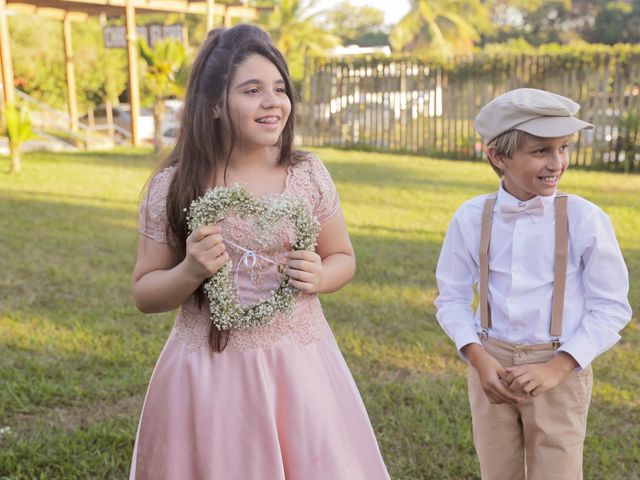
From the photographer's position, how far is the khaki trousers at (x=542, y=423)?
2.18m

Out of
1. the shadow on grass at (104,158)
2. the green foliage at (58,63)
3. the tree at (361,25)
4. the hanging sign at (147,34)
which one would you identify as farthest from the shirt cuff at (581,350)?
the tree at (361,25)

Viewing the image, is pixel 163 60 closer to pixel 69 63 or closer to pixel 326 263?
pixel 69 63

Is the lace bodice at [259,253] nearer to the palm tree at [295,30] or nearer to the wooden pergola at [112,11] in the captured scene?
the wooden pergola at [112,11]

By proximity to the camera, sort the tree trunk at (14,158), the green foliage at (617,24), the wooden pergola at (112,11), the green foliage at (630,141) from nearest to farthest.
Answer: the tree trunk at (14,158), the green foliage at (630,141), the wooden pergola at (112,11), the green foliage at (617,24)

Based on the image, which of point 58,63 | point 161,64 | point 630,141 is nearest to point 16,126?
point 161,64

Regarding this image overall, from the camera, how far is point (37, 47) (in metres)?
26.9

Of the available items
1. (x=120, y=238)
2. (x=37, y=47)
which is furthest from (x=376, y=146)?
(x=37, y=47)

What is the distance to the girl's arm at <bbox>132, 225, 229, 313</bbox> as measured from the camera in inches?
76.3

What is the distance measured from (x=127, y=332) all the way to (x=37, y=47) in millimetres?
24990

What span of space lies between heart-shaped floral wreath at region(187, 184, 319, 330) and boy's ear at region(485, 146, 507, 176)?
580mm

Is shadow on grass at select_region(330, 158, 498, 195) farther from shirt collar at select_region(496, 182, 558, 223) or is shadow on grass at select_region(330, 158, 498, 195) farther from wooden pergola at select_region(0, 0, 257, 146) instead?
shirt collar at select_region(496, 182, 558, 223)

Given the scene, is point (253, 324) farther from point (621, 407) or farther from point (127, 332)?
point (127, 332)

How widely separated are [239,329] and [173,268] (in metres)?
0.26

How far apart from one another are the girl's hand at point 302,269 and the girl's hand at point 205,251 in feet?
0.60
